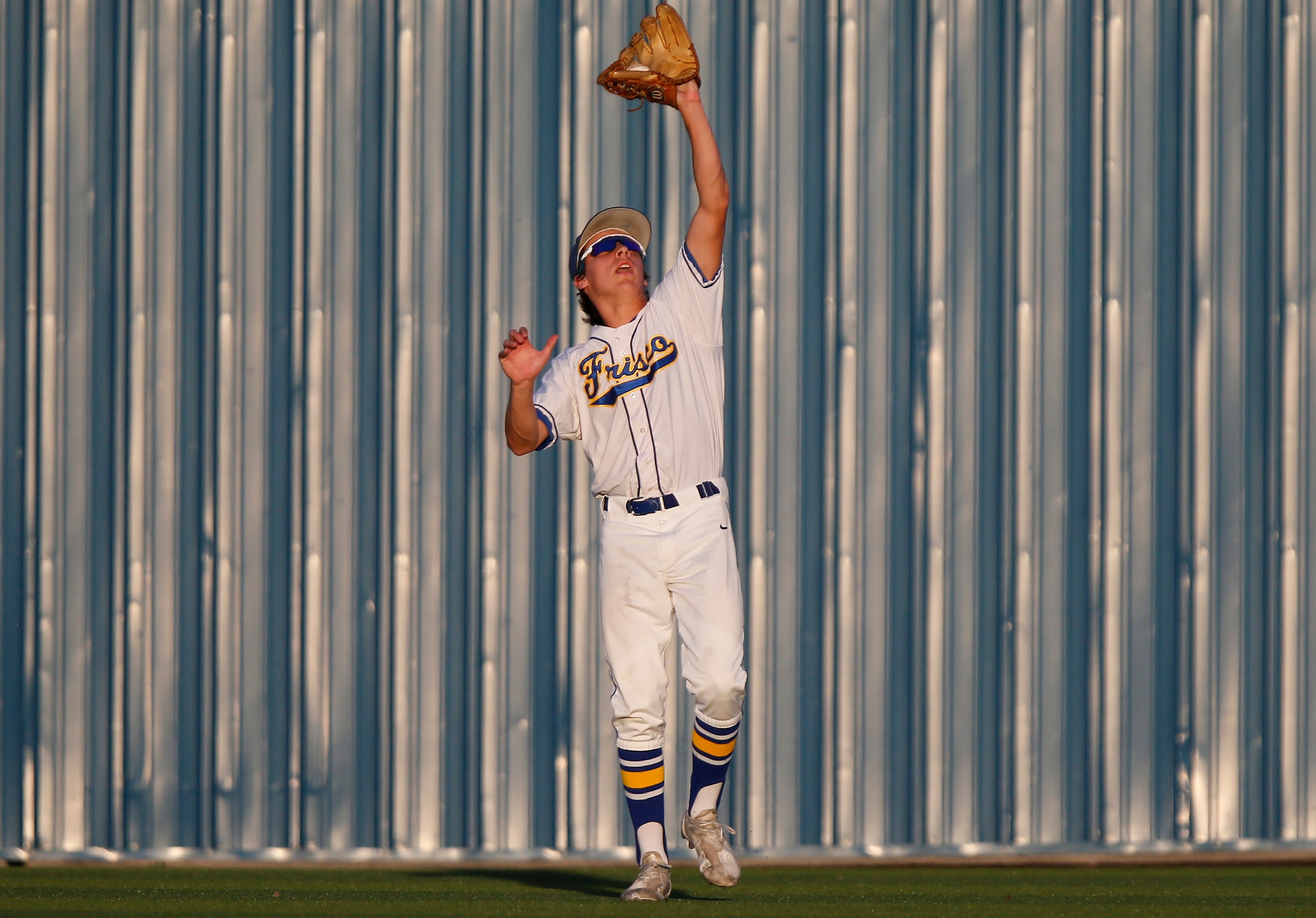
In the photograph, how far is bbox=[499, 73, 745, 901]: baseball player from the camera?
3.00m

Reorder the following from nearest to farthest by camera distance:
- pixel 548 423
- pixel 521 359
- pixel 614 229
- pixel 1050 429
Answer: pixel 521 359 → pixel 548 423 → pixel 614 229 → pixel 1050 429

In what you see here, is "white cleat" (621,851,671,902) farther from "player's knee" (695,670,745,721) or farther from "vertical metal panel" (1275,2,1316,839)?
"vertical metal panel" (1275,2,1316,839)

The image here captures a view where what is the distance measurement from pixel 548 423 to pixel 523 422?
117 millimetres

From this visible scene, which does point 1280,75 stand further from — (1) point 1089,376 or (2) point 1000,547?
(2) point 1000,547

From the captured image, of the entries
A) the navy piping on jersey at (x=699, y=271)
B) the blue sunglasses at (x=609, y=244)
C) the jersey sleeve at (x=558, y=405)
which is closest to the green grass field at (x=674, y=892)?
the jersey sleeve at (x=558, y=405)

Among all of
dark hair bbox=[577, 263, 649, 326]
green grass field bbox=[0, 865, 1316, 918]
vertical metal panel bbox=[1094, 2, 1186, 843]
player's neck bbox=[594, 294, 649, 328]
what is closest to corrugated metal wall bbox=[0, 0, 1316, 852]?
vertical metal panel bbox=[1094, 2, 1186, 843]

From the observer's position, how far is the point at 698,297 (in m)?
3.12

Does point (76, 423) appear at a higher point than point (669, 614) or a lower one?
higher

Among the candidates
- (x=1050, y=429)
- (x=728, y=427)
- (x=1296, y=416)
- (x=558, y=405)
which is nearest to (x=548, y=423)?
(x=558, y=405)

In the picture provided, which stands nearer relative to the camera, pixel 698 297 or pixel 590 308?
pixel 698 297

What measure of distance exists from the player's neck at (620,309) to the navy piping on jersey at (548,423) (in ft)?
0.98

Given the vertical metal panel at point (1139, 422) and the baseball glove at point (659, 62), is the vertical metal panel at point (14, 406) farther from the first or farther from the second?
the vertical metal panel at point (1139, 422)

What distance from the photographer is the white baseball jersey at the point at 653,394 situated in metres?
3.05

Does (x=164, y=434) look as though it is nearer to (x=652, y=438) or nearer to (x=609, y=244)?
(x=609, y=244)
